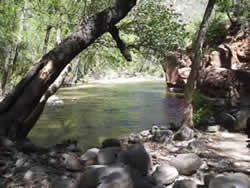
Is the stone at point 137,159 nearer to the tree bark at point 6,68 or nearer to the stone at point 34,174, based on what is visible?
the stone at point 34,174

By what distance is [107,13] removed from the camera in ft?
16.7

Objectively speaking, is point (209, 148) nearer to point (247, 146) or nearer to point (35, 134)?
point (247, 146)

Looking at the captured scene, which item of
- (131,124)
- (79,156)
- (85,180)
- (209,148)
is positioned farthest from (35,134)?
(85,180)

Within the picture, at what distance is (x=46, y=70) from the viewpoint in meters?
5.01

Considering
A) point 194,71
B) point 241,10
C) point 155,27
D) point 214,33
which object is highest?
point 241,10

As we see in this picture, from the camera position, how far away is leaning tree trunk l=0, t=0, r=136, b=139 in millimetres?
5000

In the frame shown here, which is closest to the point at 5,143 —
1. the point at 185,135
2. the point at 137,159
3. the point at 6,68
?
the point at 137,159

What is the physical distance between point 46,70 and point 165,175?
9.27 ft

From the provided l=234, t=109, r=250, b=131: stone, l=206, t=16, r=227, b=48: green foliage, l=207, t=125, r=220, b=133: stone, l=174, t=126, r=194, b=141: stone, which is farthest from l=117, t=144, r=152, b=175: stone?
l=206, t=16, r=227, b=48: green foliage

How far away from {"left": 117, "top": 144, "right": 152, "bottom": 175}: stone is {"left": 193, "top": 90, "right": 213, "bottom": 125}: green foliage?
556 centimetres

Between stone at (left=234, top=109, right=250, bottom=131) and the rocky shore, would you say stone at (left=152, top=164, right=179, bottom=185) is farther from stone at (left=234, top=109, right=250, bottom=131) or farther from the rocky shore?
stone at (left=234, top=109, right=250, bottom=131)

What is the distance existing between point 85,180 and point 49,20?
31.6 ft

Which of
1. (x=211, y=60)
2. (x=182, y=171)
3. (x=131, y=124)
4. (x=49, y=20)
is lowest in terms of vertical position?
(x=131, y=124)

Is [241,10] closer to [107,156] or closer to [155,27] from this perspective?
[155,27]
